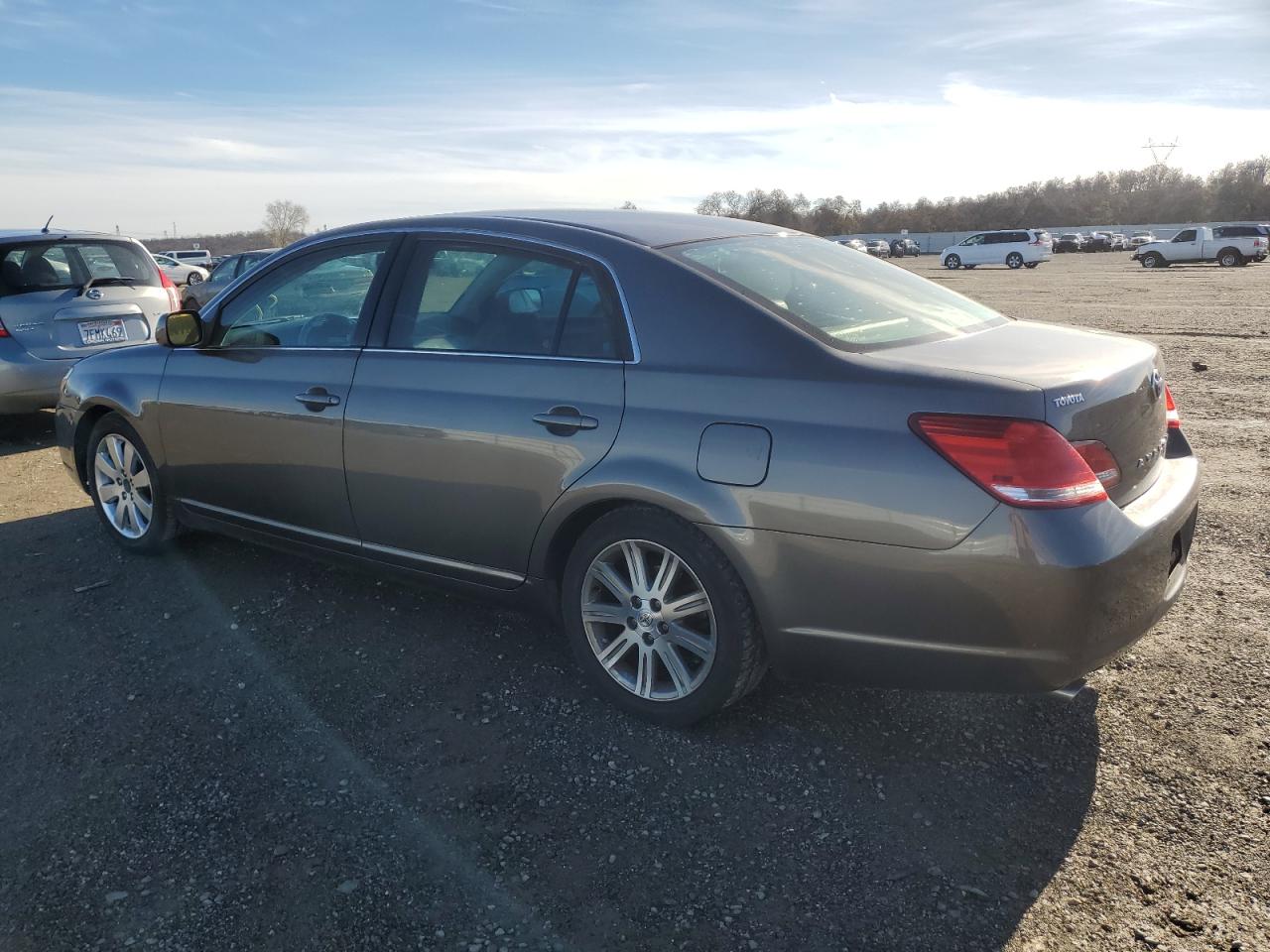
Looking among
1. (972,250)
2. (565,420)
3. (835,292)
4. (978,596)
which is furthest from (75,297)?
(972,250)

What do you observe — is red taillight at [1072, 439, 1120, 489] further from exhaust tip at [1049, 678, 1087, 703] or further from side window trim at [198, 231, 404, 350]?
side window trim at [198, 231, 404, 350]

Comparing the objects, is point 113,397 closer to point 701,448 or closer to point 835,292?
point 701,448

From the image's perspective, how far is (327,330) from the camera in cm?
406

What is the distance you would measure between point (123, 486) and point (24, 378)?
11.3ft

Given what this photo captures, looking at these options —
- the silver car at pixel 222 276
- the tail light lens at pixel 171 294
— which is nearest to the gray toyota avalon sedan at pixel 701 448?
the tail light lens at pixel 171 294

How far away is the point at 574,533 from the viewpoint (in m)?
3.38

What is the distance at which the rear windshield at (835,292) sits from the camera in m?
3.12

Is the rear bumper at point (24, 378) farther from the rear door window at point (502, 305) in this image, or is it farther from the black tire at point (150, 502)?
the rear door window at point (502, 305)

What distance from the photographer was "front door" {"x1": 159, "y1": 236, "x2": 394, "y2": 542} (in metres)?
3.95

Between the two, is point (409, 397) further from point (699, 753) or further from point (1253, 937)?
point (1253, 937)

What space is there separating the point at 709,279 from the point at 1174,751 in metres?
2.06

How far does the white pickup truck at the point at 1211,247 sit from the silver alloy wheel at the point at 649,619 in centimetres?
4332

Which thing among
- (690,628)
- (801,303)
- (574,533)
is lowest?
(690,628)


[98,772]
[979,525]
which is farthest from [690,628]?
[98,772]
